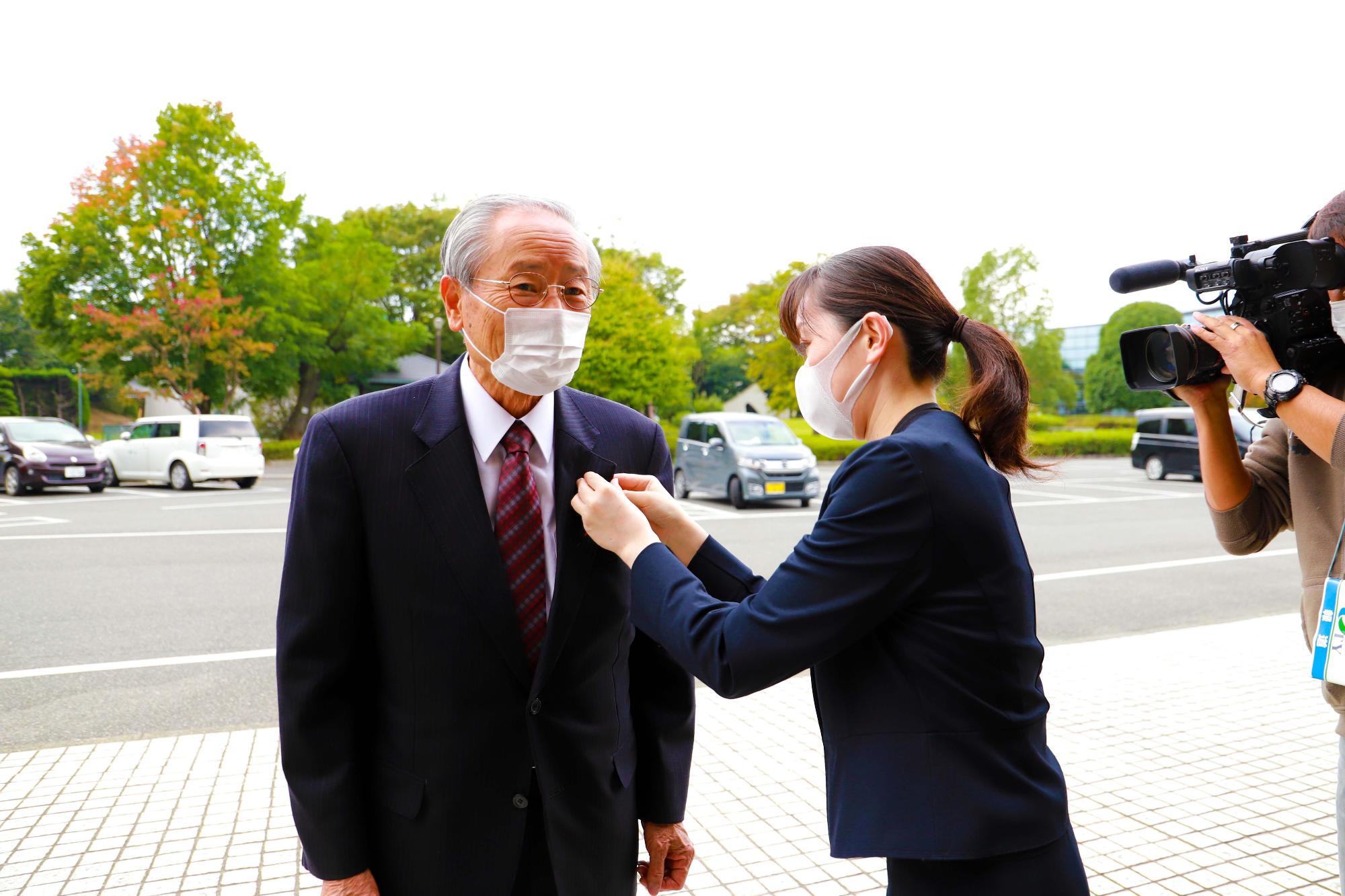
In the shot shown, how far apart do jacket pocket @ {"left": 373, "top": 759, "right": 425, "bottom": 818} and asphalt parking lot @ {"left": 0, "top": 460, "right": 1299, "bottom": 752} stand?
1.63m

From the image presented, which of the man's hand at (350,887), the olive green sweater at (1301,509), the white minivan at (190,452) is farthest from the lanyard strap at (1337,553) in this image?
the white minivan at (190,452)

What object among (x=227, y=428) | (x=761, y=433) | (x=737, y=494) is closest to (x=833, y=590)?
(x=737, y=494)

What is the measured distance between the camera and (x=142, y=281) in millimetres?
28688

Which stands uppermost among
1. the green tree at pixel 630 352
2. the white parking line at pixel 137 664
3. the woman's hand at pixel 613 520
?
the green tree at pixel 630 352

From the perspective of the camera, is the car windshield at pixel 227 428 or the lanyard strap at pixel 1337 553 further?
the car windshield at pixel 227 428

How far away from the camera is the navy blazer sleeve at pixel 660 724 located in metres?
2.08

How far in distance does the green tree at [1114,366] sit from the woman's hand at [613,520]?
7672 centimetres

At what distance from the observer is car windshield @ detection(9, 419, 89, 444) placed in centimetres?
1925

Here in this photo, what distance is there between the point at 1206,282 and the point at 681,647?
164cm

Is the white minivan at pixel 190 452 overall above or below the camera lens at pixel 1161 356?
below

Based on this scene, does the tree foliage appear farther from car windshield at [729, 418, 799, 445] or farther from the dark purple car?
car windshield at [729, 418, 799, 445]

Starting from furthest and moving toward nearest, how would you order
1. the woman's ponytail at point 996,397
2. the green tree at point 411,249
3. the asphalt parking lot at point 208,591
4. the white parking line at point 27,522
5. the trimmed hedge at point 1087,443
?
1. the green tree at point 411,249
2. the trimmed hedge at point 1087,443
3. the white parking line at point 27,522
4. the asphalt parking lot at point 208,591
5. the woman's ponytail at point 996,397

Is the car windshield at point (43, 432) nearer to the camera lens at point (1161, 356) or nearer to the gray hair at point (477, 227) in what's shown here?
the gray hair at point (477, 227)

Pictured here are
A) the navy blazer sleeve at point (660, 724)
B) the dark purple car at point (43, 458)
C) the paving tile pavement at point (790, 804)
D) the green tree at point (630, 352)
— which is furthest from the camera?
the green tree at point (630, 352)
